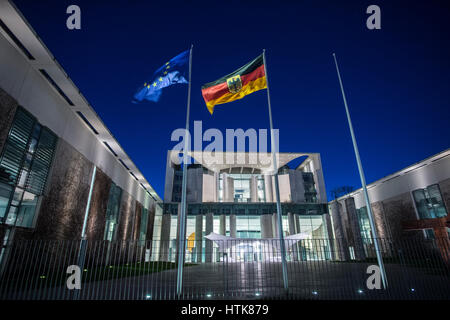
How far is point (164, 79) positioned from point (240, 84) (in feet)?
13.7

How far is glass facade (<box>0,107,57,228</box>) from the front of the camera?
11.4 meters

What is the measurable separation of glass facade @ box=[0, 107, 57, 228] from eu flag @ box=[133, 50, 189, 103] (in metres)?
6.22

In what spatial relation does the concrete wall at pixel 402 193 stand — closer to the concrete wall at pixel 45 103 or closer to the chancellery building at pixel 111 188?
the chancellery building at pixel 111 188

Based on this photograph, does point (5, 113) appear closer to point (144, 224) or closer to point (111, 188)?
point (111, 188)

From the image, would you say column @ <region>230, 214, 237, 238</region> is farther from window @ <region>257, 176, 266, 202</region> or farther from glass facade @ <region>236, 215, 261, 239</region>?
window @ <region>257, 176, 266, 202</region>

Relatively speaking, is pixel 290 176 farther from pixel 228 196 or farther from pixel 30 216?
pixel 30 216

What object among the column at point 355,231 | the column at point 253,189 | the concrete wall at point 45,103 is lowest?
the column at point 355,231

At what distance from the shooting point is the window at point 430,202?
955 inches

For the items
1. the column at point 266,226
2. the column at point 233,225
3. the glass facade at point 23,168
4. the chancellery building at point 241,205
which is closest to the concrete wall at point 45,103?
the glass facade at point 23,168

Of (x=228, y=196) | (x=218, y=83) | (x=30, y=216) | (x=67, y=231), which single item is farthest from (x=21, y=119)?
(x=228, y=196)

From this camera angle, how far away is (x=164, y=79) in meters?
12.4

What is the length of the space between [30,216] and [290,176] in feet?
138

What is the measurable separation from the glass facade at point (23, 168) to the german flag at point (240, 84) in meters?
9.94
